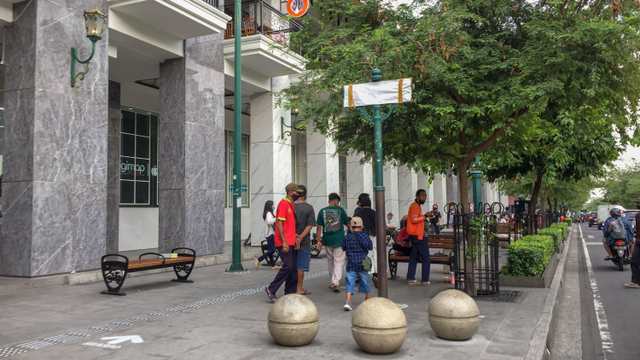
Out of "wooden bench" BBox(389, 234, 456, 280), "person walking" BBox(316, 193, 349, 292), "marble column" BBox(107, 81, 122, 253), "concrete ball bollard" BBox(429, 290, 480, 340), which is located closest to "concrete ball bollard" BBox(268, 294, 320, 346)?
"concrete ball bollard" BBox(429, 290, 480, 340)

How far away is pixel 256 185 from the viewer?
1753 centimetres

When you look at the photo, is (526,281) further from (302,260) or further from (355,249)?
(302,260)

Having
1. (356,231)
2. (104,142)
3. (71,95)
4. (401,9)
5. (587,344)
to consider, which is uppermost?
(401,9)

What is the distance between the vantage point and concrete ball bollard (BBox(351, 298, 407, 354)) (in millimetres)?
5000

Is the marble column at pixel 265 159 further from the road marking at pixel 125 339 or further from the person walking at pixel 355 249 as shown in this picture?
the road marking at pixel 125 339

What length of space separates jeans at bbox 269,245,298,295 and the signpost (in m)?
1.70

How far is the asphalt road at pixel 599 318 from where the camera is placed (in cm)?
621

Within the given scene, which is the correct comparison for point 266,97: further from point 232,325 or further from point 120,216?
point 232,325

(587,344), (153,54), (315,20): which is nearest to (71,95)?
(153,54)

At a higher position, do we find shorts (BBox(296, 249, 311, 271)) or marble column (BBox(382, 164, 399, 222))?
marble column (BBox(382, 164, 399, 222))

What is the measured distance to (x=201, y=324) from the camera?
652 centimetres

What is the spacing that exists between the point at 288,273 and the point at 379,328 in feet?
10.7

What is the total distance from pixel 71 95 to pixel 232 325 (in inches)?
246

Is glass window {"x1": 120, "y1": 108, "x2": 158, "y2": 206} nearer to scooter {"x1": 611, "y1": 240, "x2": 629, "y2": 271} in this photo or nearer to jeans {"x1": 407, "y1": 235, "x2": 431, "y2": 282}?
jeans {"x1": 407, "y1": 235, "x2": 431, "y2": 282}
